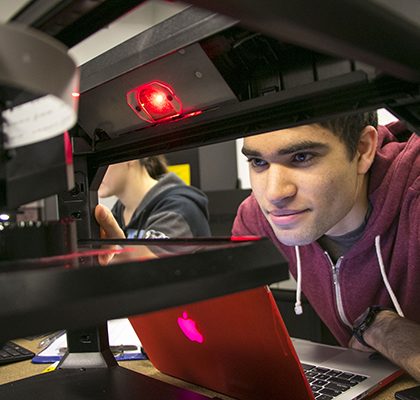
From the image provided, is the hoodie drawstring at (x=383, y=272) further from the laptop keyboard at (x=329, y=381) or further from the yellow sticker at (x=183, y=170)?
the yellow sticker at (x=183, y=170)

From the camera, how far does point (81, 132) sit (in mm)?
749

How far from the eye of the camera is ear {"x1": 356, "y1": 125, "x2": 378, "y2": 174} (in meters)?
1.12

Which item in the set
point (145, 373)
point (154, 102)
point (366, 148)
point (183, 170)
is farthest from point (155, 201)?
point (154, 102)

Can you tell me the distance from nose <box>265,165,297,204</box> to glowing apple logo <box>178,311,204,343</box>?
0.46m

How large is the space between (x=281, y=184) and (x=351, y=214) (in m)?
0.26

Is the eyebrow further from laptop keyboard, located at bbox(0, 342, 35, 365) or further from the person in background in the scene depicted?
the person in background

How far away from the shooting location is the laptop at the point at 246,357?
524 mm

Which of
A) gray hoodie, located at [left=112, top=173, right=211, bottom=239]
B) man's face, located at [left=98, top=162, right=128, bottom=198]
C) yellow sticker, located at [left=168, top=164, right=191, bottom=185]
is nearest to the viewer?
gray hoodie, located at [left=112, top=173, right=211, bottom=239]

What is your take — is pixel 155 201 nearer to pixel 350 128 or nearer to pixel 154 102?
pixel 350 128

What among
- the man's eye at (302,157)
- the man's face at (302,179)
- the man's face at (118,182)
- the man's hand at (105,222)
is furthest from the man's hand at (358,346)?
the man's face at (118,182)

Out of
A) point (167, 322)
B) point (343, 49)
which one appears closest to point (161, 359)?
point (167, 322)

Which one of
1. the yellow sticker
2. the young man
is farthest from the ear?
the yellow sticker

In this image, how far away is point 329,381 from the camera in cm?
68

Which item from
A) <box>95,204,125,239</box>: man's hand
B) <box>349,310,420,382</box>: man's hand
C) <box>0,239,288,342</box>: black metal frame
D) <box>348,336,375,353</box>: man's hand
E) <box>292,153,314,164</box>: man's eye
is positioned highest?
<box>292,153,314,164</box>: man's eye
